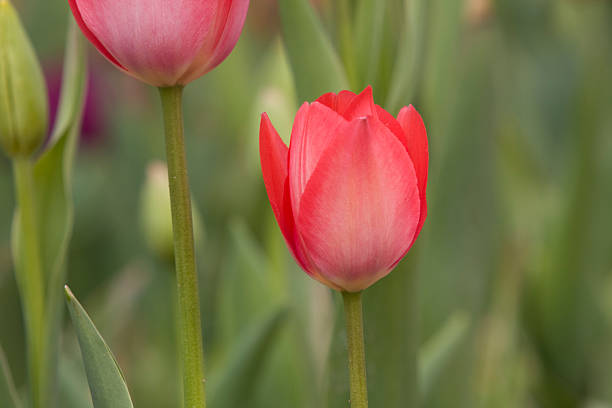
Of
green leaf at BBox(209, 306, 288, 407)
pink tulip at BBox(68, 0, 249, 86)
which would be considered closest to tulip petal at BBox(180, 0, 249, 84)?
pink tulip at BBox(68, 0, 249, 86)

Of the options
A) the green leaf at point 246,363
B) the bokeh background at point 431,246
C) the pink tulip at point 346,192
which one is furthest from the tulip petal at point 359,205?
the green leaf at point 246,363

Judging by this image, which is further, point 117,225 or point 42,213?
point 117,225

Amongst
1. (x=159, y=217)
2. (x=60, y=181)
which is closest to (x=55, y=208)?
(x=60, y=181)

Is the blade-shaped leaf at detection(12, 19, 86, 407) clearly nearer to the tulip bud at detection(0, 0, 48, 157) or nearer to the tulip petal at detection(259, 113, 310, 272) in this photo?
the tulip bud at detection(0, 0, 48, 157)

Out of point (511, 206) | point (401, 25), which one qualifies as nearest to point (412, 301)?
point (401, 25)

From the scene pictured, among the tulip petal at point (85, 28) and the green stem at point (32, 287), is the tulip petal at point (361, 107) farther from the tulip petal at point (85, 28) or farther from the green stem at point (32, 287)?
the green stem at point (32, 287)

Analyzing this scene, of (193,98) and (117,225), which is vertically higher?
(193,98)

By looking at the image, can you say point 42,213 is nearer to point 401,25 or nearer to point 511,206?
point 401,25
